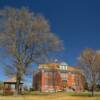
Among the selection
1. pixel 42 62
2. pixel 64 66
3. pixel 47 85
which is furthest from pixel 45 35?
pixel 64 66

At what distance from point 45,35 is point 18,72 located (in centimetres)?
667

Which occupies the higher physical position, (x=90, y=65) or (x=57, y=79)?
(x=90, y=65)

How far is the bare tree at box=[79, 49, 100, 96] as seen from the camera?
4660 centimetres

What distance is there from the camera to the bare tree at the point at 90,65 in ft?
153

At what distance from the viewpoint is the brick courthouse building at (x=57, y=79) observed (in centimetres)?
8231

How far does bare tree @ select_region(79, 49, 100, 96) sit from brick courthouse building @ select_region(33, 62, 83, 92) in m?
33.3

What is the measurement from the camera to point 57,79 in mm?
86125

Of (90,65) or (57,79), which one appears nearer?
(90,65)

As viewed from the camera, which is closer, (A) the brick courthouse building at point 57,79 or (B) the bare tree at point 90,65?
(B) the bare tree at point 90,65

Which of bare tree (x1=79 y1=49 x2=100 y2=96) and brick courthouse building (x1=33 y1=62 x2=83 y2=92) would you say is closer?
bare tree (x1=79 y1=49 x2=100 y2=96)

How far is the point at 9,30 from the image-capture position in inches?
1469

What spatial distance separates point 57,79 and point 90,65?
40.3 m

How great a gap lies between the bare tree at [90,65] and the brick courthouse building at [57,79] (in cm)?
3334

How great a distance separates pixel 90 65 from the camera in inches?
1841
